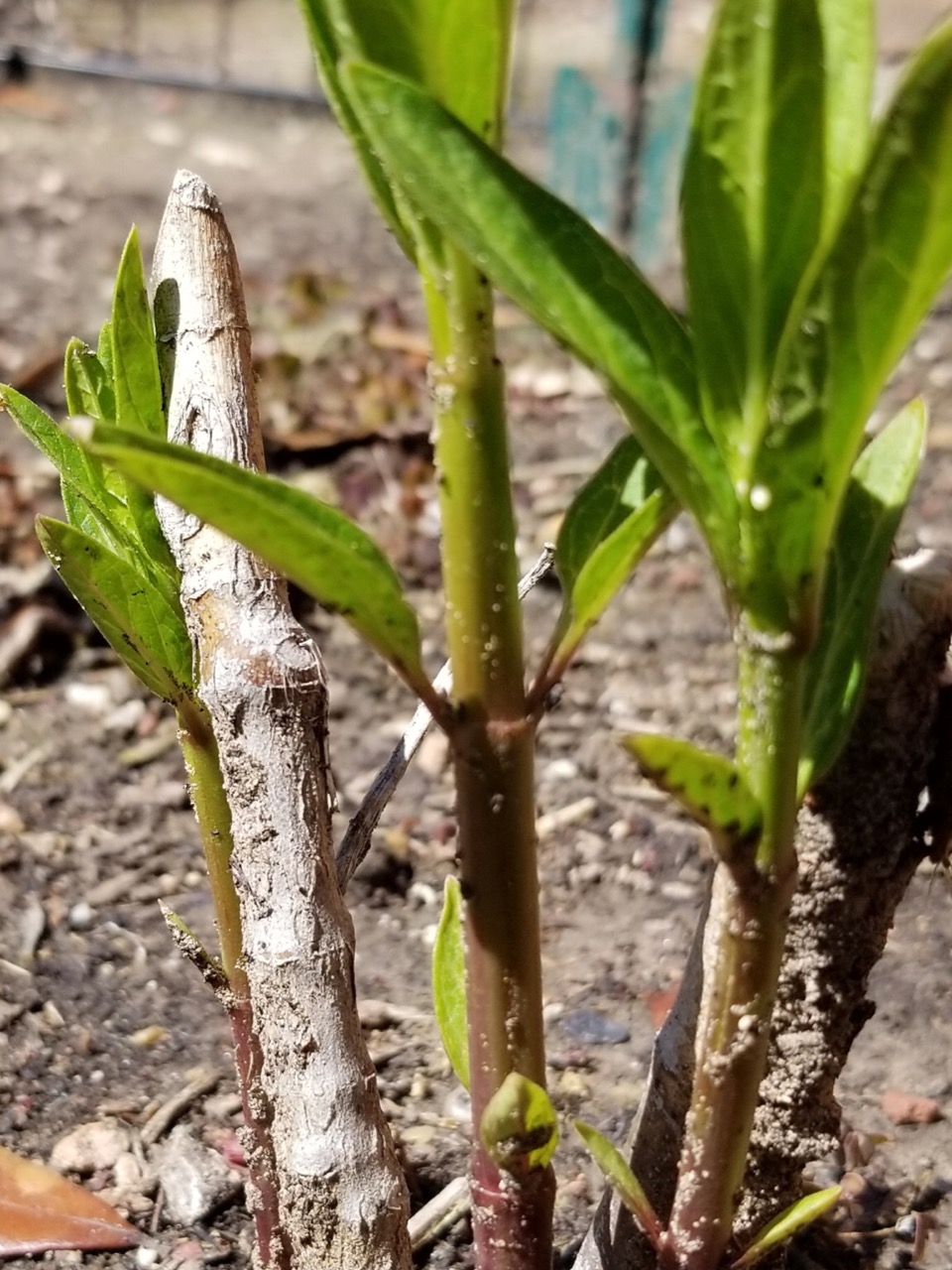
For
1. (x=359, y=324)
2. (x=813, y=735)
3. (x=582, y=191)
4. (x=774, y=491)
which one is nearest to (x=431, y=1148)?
(x=813, y=735)

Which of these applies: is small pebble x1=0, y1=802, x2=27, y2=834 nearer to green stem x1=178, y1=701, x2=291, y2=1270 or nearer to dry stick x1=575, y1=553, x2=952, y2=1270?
green stem x1=178, y1=701, x2=291, y2=1270

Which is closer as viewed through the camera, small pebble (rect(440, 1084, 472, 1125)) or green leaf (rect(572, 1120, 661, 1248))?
green leaf (rect(572, 1120, 661, 1248))

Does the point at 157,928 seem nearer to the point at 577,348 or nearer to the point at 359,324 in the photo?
the point at 577,348

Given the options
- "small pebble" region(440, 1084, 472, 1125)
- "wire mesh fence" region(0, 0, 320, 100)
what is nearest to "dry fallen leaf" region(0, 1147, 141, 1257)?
"small pebble" region(440, 1084, 472, 1125)

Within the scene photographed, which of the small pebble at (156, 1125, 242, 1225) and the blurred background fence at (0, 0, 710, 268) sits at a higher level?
the blurred background fence at (0, 0, 710, 268)

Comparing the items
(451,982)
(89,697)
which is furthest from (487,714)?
(89,697)
